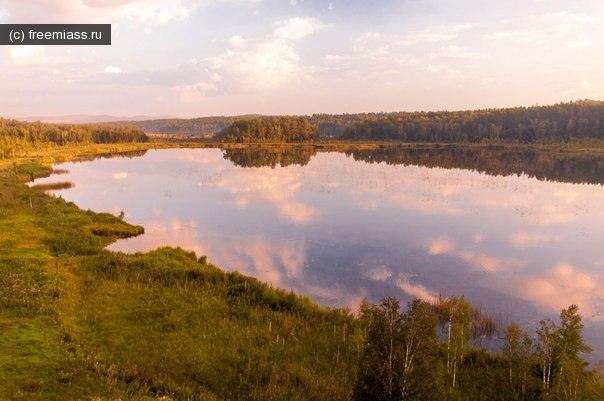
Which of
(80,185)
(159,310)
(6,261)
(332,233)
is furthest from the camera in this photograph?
(80,185)

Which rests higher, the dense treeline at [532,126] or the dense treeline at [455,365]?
the dense treeline at [532,126]

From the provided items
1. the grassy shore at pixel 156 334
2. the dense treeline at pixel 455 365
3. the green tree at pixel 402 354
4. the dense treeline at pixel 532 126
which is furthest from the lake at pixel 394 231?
the dense treeline at pixel 532 126

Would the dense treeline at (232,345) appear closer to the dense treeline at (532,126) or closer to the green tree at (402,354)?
the green tree at (402,354)

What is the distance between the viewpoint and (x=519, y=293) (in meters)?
25.2

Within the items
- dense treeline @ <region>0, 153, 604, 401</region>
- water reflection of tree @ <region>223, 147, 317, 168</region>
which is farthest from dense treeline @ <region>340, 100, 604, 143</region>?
dense treeline @ <region>0, 153, 604, 401</region>

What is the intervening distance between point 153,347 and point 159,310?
3644 mm

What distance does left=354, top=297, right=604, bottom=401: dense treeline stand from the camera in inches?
378

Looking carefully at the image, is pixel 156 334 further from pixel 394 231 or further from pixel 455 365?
pixel 394 231

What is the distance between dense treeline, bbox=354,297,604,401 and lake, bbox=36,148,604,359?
6882 millimetres

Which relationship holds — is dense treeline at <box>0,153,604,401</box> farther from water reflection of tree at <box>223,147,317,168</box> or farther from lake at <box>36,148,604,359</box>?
water reflection of tree at <box>223,147,317,168</box>

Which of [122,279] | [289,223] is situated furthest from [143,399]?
[289,223]

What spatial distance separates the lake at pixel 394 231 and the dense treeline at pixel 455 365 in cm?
688

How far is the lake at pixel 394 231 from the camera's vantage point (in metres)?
25.9

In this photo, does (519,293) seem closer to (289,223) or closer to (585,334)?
(585,334)
